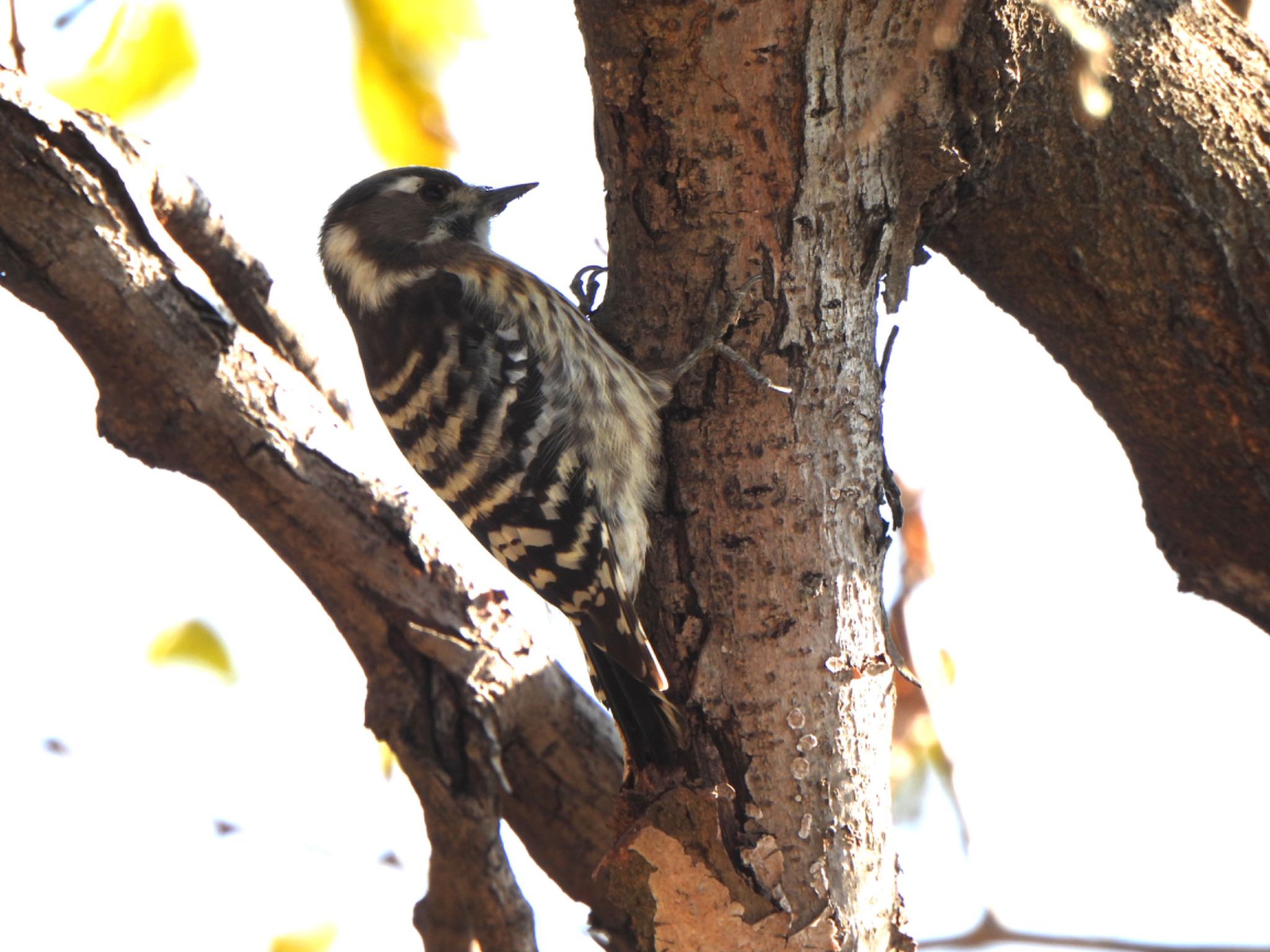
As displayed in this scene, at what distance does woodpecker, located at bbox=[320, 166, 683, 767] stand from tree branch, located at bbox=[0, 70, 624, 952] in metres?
0.30

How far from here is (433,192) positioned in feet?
14.4

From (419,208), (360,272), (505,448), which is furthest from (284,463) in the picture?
(419,208)

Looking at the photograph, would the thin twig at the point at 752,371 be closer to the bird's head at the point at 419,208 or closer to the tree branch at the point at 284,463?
the tree branch at the point at 284,463

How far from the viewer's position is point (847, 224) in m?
2.80

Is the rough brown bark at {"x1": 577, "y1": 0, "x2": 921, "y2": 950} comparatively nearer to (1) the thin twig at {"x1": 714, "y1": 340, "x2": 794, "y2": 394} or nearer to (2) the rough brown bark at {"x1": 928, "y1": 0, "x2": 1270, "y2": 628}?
(1) the thin twig at {"x1": 714, "y1": 340, "x2": 794, "y2": 394}

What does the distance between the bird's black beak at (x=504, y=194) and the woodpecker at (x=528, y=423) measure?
207mm

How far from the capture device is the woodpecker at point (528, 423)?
2936 mm

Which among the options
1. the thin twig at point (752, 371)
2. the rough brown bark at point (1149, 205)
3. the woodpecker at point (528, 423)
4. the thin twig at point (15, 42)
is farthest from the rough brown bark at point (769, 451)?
the thin twig at point (15, 42)

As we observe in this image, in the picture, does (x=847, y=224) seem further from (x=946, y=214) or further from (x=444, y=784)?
(x=444, y=784)

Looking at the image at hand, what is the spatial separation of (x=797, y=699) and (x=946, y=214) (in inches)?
51.3

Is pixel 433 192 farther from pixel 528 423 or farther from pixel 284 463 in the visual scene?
pixel 284 463

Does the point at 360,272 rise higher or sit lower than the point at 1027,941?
higher

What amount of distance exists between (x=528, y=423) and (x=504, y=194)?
1252 mm

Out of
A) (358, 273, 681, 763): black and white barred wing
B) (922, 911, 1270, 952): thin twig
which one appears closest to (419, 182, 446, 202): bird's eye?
(358, 273, 681, 763): black and white barred wing
